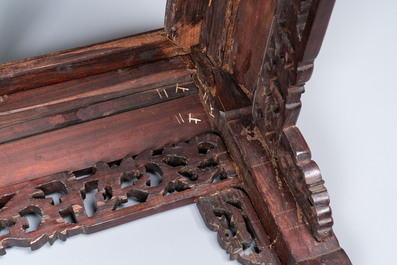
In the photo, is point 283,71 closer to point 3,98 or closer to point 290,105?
point 290,105

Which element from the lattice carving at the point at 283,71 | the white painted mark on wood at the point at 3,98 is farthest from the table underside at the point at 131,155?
the lattice carving at the point at 283,71

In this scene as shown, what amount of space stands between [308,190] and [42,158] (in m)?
0.70

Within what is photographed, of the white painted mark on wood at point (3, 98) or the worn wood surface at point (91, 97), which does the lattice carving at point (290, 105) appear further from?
the white painted mark on wood at point (3, 98)

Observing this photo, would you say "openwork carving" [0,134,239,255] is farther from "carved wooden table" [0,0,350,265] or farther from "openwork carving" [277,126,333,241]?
"openwork carving" [277,126,333,241]

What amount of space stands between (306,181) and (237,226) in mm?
217

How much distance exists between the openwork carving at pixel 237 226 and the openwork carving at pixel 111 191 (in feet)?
0.12

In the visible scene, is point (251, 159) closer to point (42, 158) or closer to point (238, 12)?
point (238, 12)

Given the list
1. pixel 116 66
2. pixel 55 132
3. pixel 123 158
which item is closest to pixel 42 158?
pixel 55 132

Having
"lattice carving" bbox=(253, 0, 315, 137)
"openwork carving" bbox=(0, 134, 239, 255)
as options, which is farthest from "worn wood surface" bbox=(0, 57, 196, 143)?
"lattice carving" bbox=(253, 0, 315, 137)

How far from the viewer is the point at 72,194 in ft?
5.90

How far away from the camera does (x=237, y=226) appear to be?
1.79m

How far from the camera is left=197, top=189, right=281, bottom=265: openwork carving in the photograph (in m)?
1.76

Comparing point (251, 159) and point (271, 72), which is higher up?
point (271, 72)

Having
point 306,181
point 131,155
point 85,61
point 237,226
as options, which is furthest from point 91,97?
point 306,181
